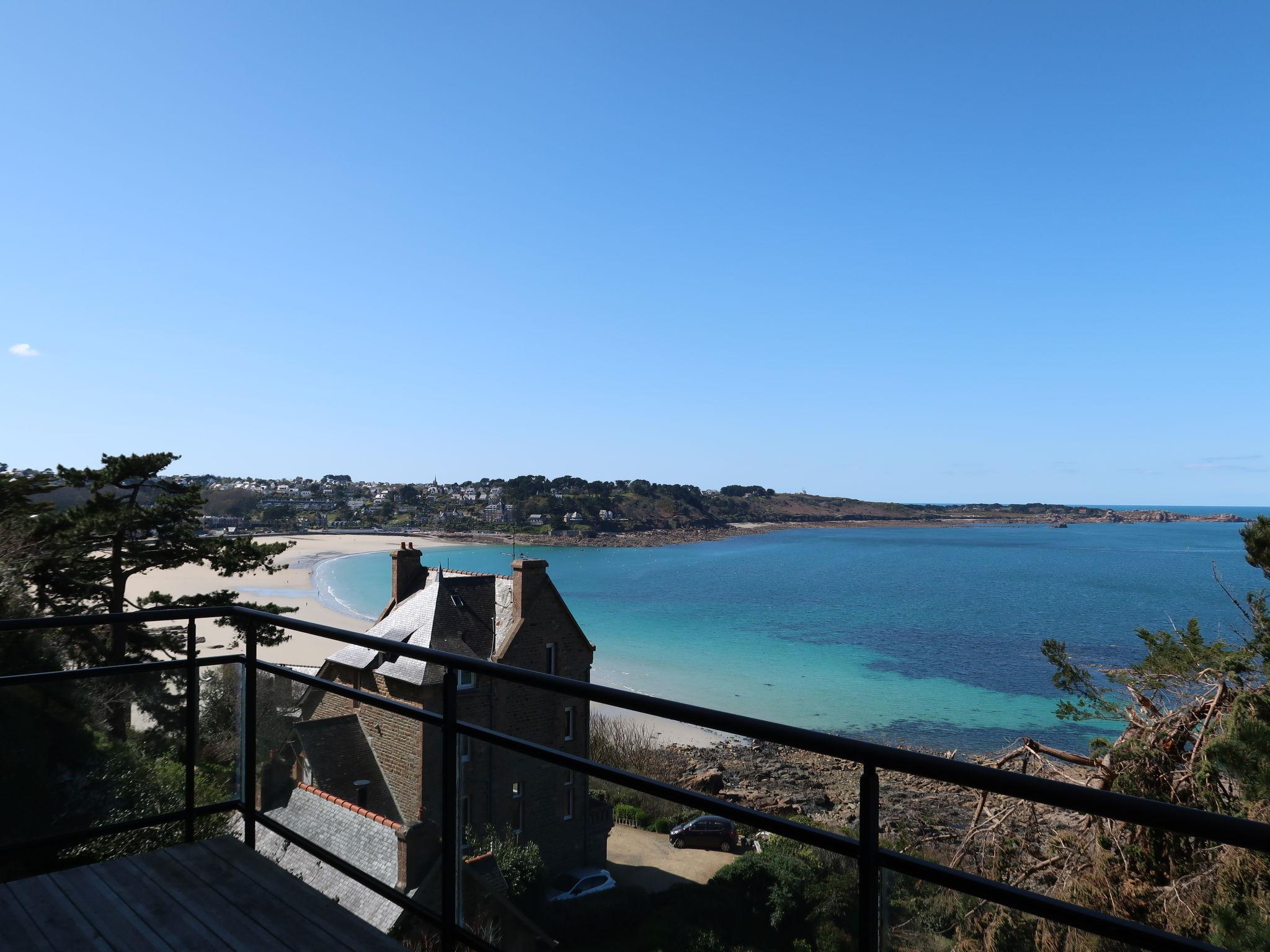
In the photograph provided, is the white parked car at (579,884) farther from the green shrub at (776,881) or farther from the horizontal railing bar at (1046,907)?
the horizontal railing bar at (1046,907)

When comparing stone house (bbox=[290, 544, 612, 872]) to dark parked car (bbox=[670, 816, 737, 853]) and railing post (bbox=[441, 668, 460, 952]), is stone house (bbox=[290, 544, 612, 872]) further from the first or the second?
dark parked car (bbox=[670, 816, 737, 853])

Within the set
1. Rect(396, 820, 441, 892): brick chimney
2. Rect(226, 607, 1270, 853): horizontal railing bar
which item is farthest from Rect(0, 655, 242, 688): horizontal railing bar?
Rect(226, 607, 1270, 853): horizontal railing bar

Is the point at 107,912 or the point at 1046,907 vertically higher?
the point at 1046,907

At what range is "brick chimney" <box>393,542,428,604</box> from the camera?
61.4ft

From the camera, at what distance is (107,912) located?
262 centimetres

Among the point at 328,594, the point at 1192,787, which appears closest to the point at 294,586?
the point at 328,594

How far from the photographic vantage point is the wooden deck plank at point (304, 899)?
253 centimetres

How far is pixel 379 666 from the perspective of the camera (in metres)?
2.84

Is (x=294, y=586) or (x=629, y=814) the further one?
(x=294, y=586)

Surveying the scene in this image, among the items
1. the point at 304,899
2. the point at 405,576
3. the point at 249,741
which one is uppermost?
the point at 249,741

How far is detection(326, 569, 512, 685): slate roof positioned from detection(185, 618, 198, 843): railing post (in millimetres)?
13010

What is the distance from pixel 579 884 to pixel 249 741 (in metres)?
1.80

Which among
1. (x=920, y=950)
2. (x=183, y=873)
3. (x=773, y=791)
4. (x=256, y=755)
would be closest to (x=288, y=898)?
(x=183, y=873)

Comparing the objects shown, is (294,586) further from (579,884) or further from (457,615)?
(579,884)
